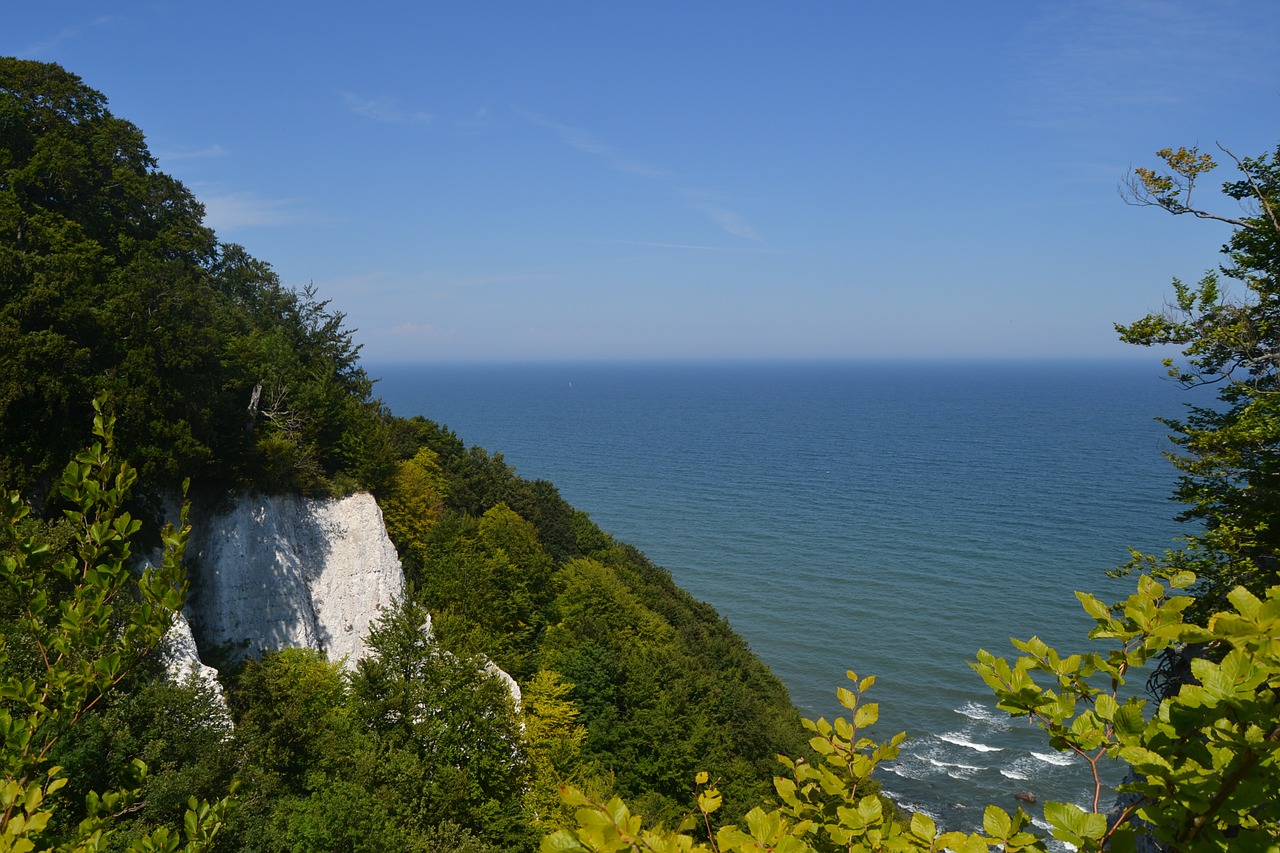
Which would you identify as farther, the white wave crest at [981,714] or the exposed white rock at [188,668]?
the white wave crest at [981,714]

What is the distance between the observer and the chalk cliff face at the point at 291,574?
2466 cm

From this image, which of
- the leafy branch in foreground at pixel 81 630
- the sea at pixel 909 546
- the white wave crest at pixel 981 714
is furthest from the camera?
the white wave crest at pixel 981 714

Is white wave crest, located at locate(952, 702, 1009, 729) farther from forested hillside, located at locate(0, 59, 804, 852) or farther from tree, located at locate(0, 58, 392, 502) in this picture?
tree, located at locate(0, 58, 392, 502)

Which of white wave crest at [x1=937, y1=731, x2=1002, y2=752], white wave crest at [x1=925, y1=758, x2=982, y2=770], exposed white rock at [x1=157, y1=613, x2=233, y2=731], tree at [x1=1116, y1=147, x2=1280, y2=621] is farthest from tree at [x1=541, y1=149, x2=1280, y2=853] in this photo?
white wave crest at [x1=937, y1=731, x2=1002, y2=752]

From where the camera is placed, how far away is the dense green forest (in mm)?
2967

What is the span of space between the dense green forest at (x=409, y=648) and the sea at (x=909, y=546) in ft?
29.5

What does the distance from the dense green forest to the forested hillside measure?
0.10 m

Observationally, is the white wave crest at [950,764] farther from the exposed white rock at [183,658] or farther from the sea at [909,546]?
the exposed white rock at [183,658]

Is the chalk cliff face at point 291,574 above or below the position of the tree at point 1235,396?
below

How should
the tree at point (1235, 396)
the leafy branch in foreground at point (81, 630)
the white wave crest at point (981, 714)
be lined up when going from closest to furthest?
the leafy branch in foreground at point (81, 630) < the tree at point (1235, 396) < the white wave crest at point (981, 714)

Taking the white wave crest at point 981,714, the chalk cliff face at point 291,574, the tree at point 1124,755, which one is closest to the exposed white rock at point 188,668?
the chalk cliff face at point 291,574

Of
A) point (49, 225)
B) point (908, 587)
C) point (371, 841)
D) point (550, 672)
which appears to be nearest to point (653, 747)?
point (550, 672)

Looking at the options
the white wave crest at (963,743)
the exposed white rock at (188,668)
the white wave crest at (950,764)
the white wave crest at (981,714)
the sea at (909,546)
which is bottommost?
the white wave crest at (950,764)

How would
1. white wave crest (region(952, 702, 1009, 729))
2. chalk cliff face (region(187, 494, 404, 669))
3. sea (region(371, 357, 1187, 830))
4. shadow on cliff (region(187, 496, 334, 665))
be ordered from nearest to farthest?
shadow on cliff (region(187, 496, 334, 665)), chalk cliff face (region(187, 494, 404, 669)), sea (region(371, 357, 1187, 830)), white wave crest (region(952, 702, 1009, 729))
